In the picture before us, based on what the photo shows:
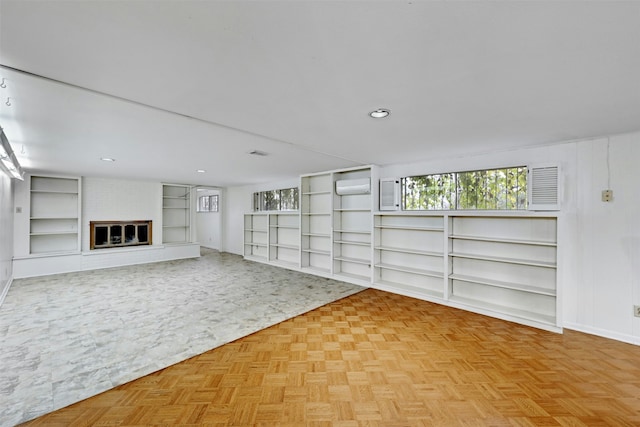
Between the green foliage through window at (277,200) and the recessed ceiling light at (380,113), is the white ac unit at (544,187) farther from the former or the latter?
the green foliage through window at (277,200)

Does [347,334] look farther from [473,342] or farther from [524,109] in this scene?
[524,109]

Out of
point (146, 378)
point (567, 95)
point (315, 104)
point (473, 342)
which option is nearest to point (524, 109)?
point (567, 95)

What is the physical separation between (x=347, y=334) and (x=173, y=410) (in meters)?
1.81

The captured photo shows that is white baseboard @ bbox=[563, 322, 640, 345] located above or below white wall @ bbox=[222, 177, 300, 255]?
below

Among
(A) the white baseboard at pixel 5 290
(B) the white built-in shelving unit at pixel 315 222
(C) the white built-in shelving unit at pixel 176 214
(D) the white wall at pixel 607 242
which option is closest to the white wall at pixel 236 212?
(C) the white built-in shelving unit at pixel 176 214

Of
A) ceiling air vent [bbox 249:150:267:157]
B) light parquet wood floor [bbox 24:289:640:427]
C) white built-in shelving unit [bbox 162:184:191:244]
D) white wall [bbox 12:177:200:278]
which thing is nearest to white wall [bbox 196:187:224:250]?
white built-in shelving unit [bbox 162:184:191:244]

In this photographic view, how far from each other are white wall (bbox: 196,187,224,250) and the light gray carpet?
3.67 m

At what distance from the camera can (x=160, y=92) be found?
6.60ft

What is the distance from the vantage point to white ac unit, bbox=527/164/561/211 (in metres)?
3.29

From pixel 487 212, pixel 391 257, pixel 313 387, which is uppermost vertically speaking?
pixel 487 212

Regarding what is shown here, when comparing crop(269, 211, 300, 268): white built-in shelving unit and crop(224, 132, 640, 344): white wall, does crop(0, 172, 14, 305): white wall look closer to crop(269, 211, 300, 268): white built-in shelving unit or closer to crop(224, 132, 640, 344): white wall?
crop(269, 211, 300, 268): white built-in shelving unit

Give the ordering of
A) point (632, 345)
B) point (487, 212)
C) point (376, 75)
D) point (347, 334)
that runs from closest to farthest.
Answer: point (376, 75) < point (632, 345) < point (347, 334) < point (487, 212)

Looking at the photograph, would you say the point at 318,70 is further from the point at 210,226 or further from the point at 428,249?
the point at 210,226

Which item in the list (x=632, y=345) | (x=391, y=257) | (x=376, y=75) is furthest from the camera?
(x=391, y=257)
